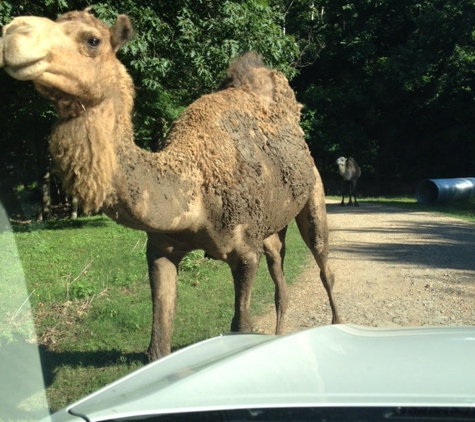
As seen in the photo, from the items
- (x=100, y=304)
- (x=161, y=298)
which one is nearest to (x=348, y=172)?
(x=100, y=304)

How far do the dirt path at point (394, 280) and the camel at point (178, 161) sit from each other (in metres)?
Result: 0.91

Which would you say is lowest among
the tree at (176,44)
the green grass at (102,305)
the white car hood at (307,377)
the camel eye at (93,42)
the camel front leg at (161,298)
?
the green grass at (102,305)

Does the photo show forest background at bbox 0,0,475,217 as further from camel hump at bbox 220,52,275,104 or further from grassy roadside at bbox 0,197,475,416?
camel hump at bbox 220,52,275,104

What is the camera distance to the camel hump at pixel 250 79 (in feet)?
23.0

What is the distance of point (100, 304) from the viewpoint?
8.88 m

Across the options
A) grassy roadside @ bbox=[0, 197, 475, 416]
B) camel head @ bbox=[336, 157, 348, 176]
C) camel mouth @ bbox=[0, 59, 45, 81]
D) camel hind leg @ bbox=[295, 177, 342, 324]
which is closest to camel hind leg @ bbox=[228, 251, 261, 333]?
grassy roadside @ bbox=[0, 197, 475, 416]

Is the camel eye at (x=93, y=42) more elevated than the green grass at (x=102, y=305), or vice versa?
the camel eye at (x=93, y=42)

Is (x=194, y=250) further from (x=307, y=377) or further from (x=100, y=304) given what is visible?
(x=307, y=377)

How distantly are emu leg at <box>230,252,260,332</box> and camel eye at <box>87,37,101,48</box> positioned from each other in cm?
230

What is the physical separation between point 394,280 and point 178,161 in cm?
659

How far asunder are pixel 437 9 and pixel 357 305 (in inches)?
977

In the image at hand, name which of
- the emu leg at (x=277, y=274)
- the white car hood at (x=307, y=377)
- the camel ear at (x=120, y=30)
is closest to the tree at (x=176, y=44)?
the emu leg at (x=277, y=274)

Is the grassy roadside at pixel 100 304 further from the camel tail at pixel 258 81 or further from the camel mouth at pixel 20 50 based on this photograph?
the camel mouth at pixel 20 50

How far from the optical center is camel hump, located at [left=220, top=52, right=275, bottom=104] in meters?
7.01
